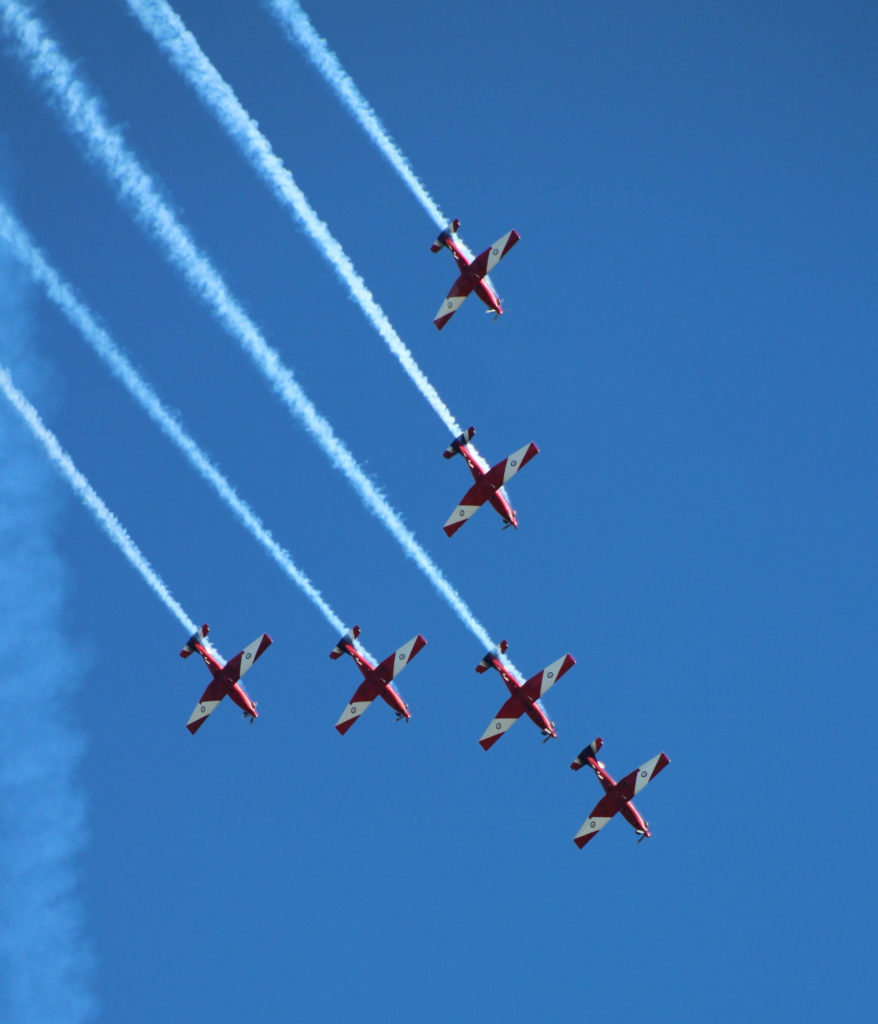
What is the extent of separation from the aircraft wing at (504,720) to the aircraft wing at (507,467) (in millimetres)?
6935

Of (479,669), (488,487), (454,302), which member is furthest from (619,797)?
(454,302)

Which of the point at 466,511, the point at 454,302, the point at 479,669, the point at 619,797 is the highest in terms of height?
the point at 454,302

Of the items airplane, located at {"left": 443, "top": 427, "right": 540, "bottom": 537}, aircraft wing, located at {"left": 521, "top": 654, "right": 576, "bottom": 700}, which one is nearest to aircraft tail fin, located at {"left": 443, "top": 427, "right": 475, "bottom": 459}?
airplane, located at {"left": 443, "top": 427, "right": 540, "bottom": 537}

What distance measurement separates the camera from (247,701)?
192ft

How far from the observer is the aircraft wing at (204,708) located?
2320 inches

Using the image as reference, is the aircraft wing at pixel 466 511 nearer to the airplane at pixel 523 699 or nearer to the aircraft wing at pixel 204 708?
the airplane at pixel 523 699

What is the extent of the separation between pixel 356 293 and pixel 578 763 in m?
16.7

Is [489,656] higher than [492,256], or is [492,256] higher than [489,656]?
[492,256]

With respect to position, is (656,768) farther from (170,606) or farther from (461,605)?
(170,606)

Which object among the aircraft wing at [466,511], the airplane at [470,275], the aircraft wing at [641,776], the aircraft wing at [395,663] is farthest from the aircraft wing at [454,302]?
the aircraft wing at [641,776]

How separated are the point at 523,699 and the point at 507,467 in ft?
24.6

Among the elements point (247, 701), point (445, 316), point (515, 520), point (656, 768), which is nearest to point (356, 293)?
point (445, 316)

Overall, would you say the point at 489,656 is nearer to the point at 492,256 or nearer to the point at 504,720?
the point at 504,720

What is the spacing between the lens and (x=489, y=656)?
5744 centimetres
